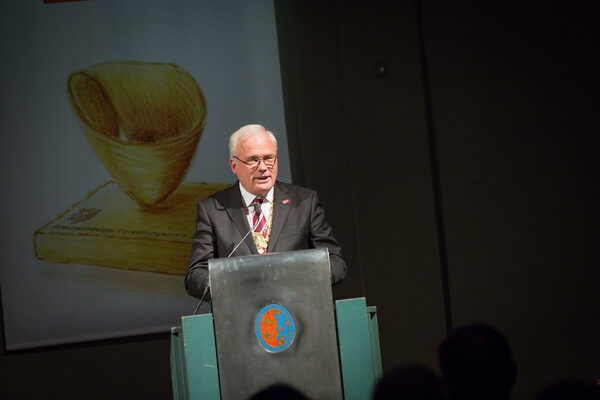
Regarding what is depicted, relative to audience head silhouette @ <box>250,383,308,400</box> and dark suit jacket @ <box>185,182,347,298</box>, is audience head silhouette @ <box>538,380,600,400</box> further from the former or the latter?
audience head silhouette @ <box>250,383,308,400</box>

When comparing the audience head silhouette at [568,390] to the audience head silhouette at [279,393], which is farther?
the audience head silhouette at [568,390]

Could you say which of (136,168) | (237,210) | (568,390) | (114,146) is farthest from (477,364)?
(114,146)

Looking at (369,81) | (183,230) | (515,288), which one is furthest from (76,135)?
(515,288)

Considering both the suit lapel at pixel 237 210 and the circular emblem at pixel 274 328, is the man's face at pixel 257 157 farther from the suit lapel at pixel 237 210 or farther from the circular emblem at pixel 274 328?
the circular emblem at pixel 274 328

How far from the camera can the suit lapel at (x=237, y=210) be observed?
2.41 meters

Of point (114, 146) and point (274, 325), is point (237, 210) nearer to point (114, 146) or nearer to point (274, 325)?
point (274, 325)

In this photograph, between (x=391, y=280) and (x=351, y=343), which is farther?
(x=391, y=280)

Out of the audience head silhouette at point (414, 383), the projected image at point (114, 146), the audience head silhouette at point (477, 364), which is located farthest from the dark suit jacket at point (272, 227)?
the audience head silhouette at point (477, 364)

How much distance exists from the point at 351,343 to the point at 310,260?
325 mm

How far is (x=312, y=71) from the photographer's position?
11.3 feet

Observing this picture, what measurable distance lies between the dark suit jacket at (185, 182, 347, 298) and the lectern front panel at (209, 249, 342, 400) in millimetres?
440

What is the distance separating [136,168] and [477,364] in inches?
95.1

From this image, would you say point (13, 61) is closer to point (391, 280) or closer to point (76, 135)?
point (76, 135)

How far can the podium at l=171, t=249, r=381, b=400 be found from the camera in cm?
183
